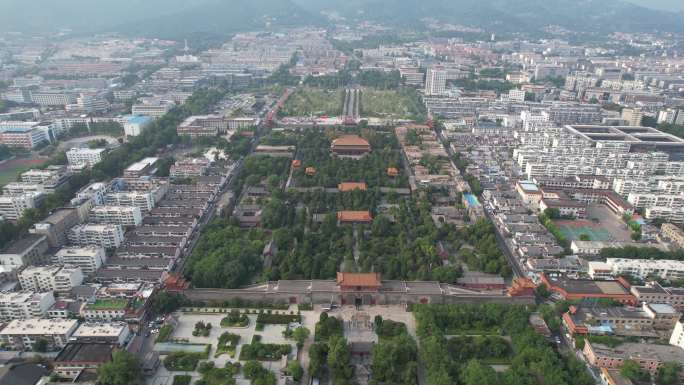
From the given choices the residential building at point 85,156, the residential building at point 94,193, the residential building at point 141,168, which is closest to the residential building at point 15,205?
the residential building at point 94,193

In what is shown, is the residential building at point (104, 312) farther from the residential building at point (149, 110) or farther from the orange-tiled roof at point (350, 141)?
the residential building at point (149, 110)

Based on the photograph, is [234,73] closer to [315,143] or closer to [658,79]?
[315,143]

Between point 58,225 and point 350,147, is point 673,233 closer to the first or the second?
point 350,147

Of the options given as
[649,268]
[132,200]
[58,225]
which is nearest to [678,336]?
[649,268]

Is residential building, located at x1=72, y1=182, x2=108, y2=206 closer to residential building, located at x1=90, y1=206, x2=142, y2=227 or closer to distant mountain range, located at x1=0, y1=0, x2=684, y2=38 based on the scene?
residential building, located at x1=90, y1=206, x2=142, y2=227

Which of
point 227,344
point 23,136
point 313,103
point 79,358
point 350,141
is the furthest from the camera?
point 313,103
